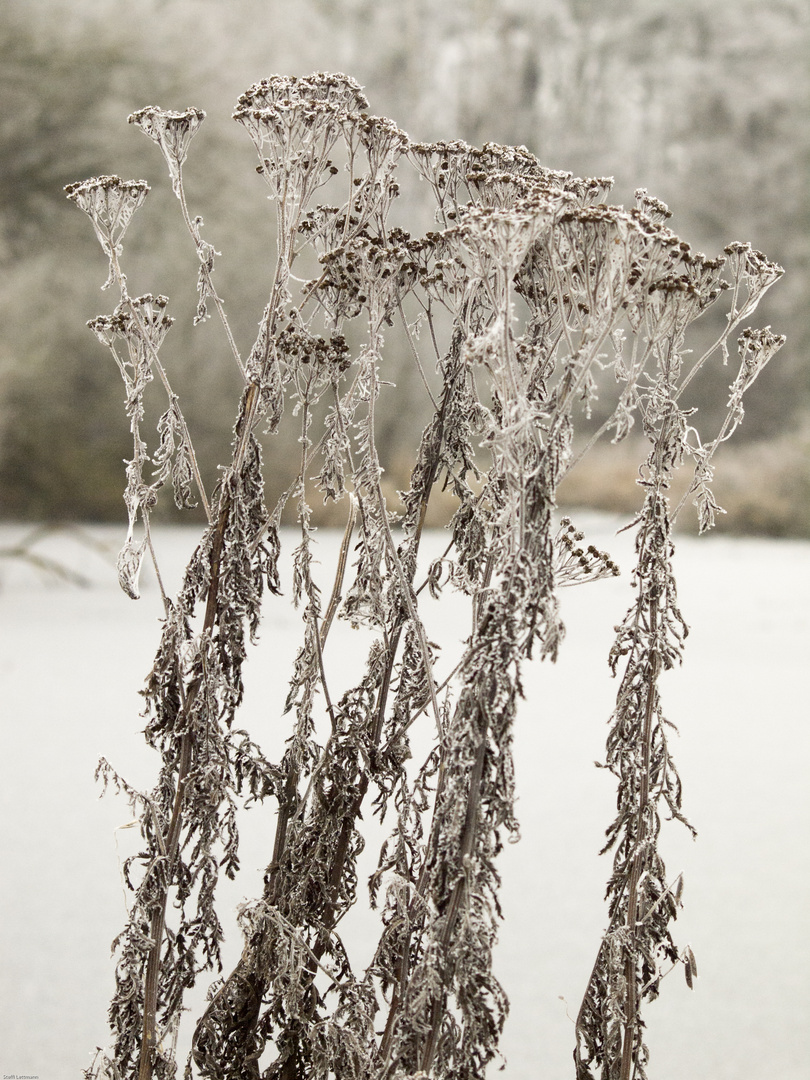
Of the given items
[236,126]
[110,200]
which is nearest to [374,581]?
[110,200]

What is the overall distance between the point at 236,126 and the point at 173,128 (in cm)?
319

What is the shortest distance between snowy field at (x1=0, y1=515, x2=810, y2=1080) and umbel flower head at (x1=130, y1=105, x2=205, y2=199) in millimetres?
1390

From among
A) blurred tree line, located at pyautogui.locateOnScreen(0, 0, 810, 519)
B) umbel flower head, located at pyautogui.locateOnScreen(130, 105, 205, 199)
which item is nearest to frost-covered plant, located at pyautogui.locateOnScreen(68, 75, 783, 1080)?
umbel flower head, located at pyautogui.locateOnScreen(130, 105, 205, 199)

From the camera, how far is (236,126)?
3859mm

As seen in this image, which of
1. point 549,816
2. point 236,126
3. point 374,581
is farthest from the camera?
point 236,126

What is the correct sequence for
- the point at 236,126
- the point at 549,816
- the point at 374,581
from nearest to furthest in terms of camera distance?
the point at 374,581, the point at 549,816, the point at 236,126

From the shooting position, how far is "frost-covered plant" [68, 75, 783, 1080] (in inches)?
30.7

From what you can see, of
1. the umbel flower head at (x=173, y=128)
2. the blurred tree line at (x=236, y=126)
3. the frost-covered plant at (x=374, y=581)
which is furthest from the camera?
the blurred tree line at (x=236, y=126)

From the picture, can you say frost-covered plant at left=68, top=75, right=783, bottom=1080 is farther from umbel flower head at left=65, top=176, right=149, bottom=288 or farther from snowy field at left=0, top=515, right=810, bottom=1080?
snowy field at left=0, top=515, right=810, bottom=1080

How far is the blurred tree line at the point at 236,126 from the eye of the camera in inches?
147

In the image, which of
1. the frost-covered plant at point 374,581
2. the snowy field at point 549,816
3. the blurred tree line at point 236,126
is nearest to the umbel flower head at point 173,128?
the frost-covered plant at point 374,581

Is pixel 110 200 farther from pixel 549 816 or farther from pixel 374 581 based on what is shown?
pixel 549 816

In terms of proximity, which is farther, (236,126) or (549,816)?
(236,126)

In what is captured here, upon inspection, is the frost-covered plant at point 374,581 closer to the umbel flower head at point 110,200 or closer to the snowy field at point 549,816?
the umbel flower head at point 110,200
